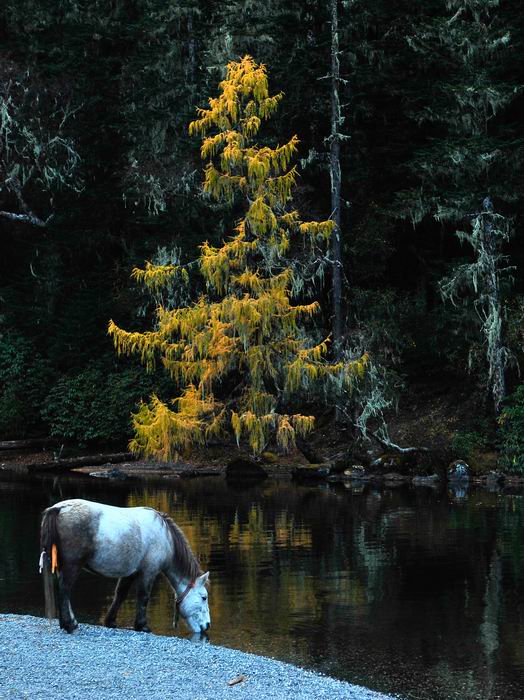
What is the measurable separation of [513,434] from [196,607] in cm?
2008

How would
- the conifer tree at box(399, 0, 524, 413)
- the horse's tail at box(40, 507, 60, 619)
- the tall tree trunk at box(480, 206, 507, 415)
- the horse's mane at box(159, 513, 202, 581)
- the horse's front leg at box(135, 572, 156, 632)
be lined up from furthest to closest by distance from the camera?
the conifer tree at box(399, 0, 524, 413) → the tall tree trunk at box(480, 206, 507, 415) → the horse's mane at box(159, 513, 202, 581) → the horse's front leg at box(135, 572, 156, 632) → the horse's tail at box(40, 507, 60, 619)

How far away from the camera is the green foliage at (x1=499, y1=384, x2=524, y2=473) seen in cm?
3152

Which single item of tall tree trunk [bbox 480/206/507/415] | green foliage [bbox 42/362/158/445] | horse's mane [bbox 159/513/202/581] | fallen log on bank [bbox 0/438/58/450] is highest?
tall tree trunk [bbox 480/206/507/415]

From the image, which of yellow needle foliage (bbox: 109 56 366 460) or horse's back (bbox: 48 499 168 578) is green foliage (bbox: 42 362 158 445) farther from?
horse's back (bbox: 48 499 168 578)

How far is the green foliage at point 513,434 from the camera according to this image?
31516 mm

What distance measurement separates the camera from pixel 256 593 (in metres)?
16.2

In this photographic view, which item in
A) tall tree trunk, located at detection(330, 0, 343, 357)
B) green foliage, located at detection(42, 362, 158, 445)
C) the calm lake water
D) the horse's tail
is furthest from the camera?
green foliage, located at detection(42, 362, 158, 445)

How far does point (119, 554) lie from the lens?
12961 mm

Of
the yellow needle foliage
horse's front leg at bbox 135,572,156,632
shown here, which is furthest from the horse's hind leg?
the yellow needle foliage

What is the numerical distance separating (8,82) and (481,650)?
3389 cm

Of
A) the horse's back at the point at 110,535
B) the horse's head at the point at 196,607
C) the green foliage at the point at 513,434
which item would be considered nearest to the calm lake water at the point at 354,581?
the horse's head at the point at 196,607

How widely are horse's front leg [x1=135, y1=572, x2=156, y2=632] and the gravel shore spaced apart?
0.61 metres

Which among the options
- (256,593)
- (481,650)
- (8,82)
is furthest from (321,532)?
(8,82)

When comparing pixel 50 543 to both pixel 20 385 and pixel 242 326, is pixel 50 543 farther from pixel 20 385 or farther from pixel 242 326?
pixel 20 385
